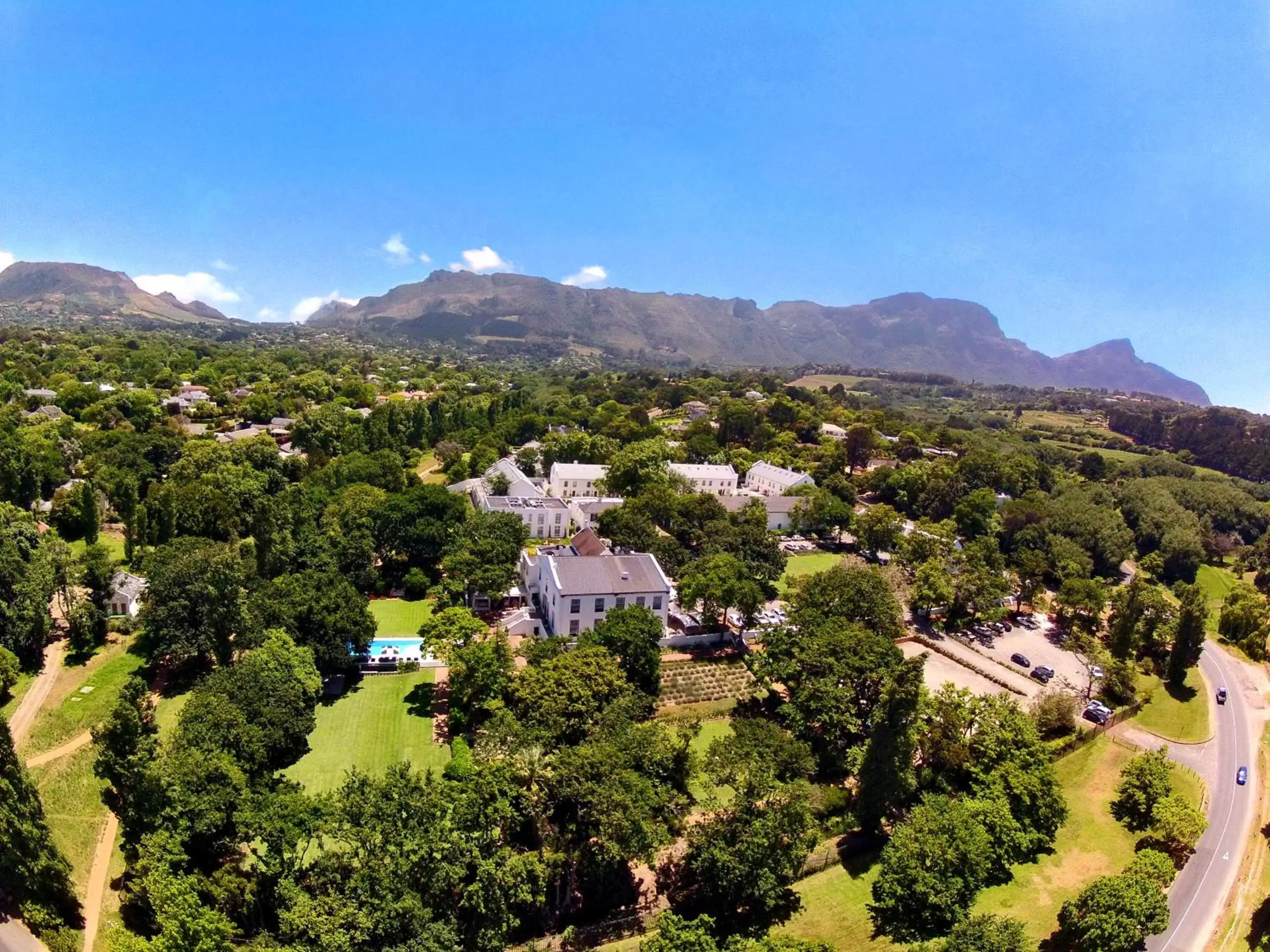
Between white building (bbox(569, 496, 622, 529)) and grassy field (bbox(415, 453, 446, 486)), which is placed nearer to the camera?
white building (bbox(569, 496, 622, 529))

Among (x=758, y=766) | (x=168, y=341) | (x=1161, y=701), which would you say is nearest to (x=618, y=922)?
(x=758, y=766)

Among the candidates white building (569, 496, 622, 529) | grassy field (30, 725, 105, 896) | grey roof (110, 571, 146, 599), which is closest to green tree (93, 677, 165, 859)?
grassy field (30, 725, 105, 896)

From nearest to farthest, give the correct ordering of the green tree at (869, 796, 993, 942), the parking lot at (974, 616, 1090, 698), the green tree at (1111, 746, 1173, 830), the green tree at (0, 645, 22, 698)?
1. the green tree at (869, 796, 993, 942)
2. the green tree at (1111, 746, 1173, 830)
3. the green tree at (0, 645, 22, 698)
4. the parking lot at (974, 616, 1090, 698)

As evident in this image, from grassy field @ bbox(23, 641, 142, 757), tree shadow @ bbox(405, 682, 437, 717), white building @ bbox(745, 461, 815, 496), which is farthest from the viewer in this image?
white building @ bbox(745, 461, 815, 496)

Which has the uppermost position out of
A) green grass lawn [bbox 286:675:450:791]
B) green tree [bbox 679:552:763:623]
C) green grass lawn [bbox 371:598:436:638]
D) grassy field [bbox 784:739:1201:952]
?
green tree [bbox 679:552:763:623]

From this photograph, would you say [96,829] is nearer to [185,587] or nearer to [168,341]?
[185,587]

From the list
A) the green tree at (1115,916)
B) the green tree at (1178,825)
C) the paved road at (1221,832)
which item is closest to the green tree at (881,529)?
the paved road at (1221,832)

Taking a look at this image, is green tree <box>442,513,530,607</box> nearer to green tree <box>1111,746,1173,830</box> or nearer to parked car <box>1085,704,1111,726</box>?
green tree <box>1111,746,1173,830</box>
